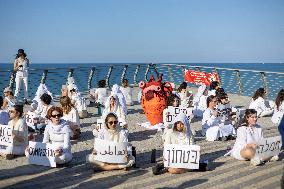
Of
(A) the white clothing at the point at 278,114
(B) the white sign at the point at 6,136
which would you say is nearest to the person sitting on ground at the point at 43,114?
(B) the white sign at the point at 6,136

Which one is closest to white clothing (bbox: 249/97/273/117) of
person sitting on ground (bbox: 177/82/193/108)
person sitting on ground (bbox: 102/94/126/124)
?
person sitting on ground (bbox: 177/82/193/108)

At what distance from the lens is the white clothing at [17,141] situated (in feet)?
30.0

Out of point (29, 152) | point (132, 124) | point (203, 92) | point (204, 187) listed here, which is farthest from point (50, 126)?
point (203, 92)

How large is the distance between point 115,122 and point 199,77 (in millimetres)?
14602

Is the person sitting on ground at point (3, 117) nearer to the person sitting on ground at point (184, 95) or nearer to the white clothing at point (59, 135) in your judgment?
the white clothing at point (59, 135)

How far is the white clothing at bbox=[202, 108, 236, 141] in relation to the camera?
11.2 m

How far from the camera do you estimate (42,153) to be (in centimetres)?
839

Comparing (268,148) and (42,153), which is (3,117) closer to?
(42,153)

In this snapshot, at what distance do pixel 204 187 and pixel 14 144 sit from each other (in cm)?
411

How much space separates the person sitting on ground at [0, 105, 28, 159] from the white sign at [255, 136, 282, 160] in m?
4.58

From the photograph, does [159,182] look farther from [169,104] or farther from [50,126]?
[169,104]

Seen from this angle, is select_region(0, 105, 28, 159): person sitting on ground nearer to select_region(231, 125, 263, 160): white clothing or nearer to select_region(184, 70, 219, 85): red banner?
select_region(231, 125, 263, 160): white clothing

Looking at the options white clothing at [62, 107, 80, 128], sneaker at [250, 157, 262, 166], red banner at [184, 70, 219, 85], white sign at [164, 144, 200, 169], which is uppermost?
red banner at [184, 70, 219, 85]

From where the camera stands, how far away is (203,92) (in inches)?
627
